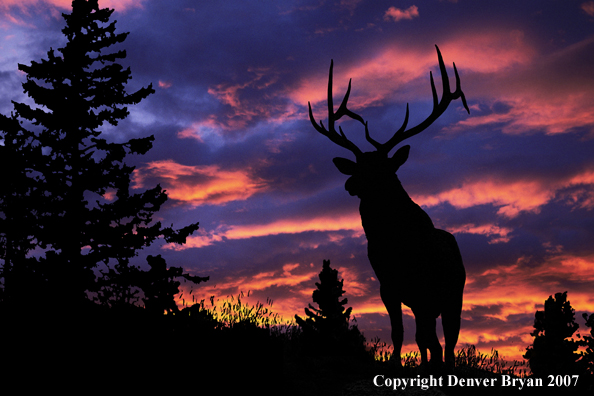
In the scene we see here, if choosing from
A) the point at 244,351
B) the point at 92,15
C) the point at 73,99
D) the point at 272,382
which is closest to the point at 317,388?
the point at 272,382

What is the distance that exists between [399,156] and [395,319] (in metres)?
3.03

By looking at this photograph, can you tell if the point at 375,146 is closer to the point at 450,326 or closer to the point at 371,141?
the point at 371,141

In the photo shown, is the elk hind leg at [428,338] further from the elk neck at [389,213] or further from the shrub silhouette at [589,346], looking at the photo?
the shrub silhouette at [589,346]

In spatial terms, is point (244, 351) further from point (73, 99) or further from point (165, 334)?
point (73, 99)

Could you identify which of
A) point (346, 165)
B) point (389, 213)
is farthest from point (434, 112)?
point (389, 213)

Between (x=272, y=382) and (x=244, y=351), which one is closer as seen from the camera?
(x=244, y=351)

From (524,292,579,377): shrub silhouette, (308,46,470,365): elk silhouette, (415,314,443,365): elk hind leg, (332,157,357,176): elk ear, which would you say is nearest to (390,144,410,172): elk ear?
(308,46,470,365): elk silhouette

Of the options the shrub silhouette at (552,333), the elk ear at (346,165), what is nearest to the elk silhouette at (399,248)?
the elk ear at (346,165)

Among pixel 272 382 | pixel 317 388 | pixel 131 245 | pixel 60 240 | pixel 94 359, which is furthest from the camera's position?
pixel 131 245

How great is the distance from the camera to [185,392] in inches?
225

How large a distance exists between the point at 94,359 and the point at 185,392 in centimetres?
122

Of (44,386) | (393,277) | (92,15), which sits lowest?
(44,386)

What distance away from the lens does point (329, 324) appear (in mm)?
12469

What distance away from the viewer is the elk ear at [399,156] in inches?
354
